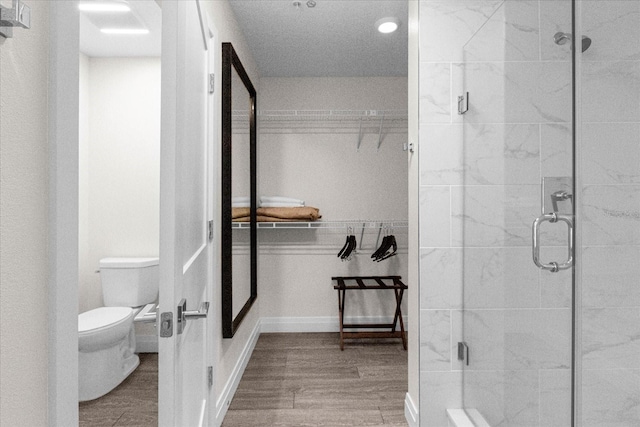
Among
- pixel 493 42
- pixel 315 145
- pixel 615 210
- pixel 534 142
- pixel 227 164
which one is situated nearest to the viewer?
pixel 615 210

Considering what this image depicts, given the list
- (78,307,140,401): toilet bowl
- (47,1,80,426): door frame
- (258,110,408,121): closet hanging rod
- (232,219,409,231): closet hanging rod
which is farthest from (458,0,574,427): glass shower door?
(78,307,140,401): toilet bowl

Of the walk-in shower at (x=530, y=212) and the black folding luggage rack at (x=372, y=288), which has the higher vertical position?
the walk-in shower at (x=530, y=212)

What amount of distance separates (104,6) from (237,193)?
1305 mm

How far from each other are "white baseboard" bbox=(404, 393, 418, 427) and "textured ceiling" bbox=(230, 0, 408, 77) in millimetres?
A: 2323

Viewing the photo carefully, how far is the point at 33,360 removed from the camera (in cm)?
56

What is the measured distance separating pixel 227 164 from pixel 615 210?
1.71 m

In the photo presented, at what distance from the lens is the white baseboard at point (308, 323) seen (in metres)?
3.65

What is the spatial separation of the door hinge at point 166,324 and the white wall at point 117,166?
7.32ft

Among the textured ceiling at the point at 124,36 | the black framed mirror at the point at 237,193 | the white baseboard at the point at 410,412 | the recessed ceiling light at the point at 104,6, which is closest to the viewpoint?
the white baseboard at the point at 410,412

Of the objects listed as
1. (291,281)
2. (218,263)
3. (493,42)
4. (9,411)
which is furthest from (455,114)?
(291,281)

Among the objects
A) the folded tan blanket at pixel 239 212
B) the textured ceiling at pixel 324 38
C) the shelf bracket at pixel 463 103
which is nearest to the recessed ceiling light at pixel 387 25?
the textured ceiling at pixel 324 38

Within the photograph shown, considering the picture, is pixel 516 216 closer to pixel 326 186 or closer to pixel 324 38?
pixel 324 38

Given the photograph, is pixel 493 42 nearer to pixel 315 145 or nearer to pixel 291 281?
pixel 315 145

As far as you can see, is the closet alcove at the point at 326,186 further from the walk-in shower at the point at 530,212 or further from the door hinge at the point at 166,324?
the door hinge at the point at 166,324
